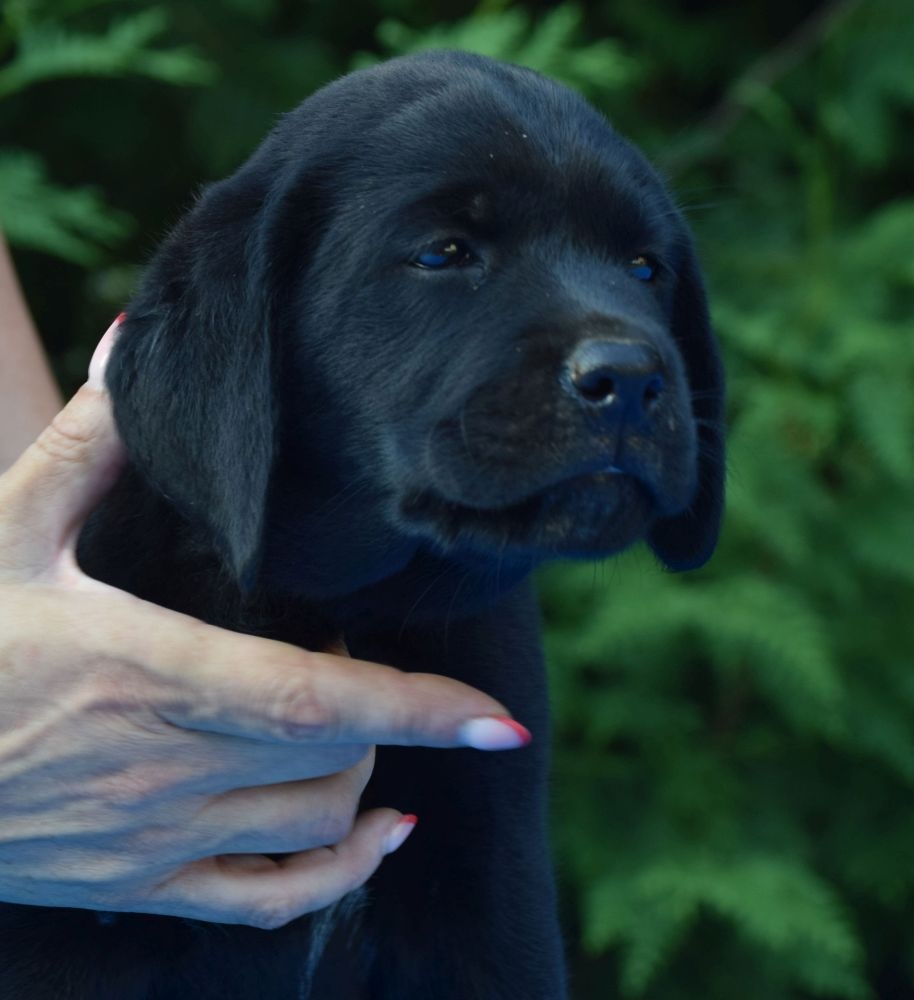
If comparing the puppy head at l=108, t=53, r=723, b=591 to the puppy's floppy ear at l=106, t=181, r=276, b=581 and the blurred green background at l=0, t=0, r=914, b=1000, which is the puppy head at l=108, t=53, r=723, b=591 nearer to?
the puppy's floppy ear at l=106, t=181, r=276, b=581

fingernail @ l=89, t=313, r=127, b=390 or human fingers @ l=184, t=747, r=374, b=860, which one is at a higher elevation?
fingernail @ l=89, t=313, r=127, b=390

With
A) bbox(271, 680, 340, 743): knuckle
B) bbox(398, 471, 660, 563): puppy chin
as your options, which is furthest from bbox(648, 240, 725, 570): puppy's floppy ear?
bbox(271, 680, 340, 743): knuckle

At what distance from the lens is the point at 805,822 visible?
360 cm

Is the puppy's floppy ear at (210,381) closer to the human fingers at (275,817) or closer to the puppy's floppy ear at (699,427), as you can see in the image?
the human fingers at (275,817)

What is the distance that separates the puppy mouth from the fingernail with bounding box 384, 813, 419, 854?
330 mm

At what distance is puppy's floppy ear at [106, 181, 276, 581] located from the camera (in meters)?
1.60

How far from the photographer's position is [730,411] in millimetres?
3523

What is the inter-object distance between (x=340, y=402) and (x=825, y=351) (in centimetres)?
204

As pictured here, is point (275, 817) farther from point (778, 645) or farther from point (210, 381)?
point (778, 645)

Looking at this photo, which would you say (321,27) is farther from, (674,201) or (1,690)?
(1,690)

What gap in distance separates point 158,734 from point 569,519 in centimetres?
47

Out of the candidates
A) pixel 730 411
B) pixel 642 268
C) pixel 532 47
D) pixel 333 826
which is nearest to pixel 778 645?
pixel 730 411

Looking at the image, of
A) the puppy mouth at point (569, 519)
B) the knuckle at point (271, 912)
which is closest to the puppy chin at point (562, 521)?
the puppy mouth at point (569, 519)

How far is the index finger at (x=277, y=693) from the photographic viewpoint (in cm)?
154
